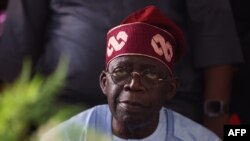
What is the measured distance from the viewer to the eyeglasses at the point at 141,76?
4.99 feet

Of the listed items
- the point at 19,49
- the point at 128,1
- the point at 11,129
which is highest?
the point at 128,1

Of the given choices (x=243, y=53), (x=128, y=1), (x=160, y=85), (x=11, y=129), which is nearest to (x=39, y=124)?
(x=11, y=129)

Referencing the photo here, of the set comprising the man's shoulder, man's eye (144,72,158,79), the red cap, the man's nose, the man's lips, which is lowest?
the man's shoulder

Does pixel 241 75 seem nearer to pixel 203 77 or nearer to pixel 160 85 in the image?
pixel 203 77

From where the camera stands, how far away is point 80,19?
1.94m

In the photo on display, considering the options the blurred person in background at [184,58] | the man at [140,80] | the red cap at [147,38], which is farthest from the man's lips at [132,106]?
the blurred person in background at [184,58]

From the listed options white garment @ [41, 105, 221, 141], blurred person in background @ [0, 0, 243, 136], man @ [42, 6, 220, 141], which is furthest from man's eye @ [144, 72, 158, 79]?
blurred person in background @ [0, 0, 243, 136]

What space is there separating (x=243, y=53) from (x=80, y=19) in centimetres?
55

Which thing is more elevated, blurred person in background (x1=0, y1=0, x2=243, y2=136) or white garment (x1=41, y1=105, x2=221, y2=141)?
blurred person in background (x1=0, y1=0, x2=243, y2=136)

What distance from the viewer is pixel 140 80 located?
4.99 ft

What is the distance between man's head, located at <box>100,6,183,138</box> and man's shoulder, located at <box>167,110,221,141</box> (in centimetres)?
7

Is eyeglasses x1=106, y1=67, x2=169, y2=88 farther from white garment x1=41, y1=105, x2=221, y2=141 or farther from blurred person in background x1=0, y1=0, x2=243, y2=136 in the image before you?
blurred person in background x1=0, y1=0, x2=243, y2=136

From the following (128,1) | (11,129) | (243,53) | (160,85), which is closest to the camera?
(11,129)

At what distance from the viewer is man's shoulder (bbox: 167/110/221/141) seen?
5.27 feet
